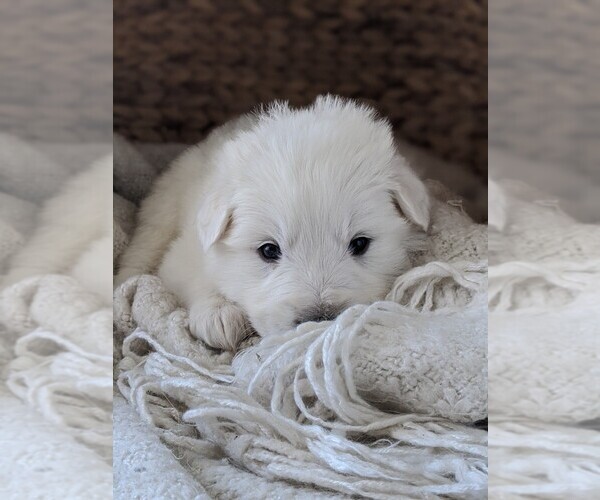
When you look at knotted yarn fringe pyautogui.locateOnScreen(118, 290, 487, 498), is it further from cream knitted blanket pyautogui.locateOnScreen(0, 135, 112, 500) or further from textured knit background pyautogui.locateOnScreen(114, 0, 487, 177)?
textured knit background pyautogui.locateOnScreen(114, 0, 487, 177)

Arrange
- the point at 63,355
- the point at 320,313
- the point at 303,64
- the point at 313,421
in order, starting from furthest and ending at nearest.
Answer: the point at 303,64 → the point at 320,313 → the point at 313,421 → the point at 63,355

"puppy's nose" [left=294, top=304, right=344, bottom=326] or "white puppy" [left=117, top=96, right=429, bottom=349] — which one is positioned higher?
"white puppy" [left=117, top=96, right=429, bottom=349]

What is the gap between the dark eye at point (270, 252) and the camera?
1.77 m

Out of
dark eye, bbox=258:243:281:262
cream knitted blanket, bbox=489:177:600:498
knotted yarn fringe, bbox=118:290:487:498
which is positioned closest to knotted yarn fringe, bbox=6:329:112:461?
knotted yarn fringe, bbox=118:290:487:498

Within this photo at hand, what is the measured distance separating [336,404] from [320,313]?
12.6 inches

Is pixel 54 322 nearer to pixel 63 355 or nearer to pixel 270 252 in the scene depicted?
pixel 63 355

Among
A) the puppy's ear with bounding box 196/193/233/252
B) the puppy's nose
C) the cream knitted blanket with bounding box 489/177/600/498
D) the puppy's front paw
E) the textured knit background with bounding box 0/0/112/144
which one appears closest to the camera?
the cream knitted blanket with bounding box 489/177/600/498

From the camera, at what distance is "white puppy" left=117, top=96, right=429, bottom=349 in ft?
5.54

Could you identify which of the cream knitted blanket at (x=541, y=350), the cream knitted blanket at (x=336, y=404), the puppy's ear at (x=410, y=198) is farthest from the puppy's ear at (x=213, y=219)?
the cream knitted blanket at (x=541, y=350)

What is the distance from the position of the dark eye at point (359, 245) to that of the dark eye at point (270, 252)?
166 millimetres

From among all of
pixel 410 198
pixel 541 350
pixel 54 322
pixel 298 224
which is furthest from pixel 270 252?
pixel 541 350

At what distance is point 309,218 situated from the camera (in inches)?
67.3

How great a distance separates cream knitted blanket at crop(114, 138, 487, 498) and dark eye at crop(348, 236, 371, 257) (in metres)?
0.18

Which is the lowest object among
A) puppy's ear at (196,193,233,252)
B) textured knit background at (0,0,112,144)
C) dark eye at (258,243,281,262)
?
dark eye at (258,243,281,262)
